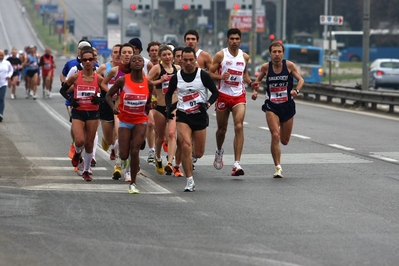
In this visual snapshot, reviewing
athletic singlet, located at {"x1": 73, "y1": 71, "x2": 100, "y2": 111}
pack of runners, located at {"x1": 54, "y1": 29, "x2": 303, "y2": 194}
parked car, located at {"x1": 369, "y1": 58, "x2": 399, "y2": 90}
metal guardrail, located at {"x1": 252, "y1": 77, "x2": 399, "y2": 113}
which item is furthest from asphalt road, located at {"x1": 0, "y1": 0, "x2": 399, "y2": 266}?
parked car, located at {"x1": 369, "y1": 58, "x2": 399, "y2": 90}

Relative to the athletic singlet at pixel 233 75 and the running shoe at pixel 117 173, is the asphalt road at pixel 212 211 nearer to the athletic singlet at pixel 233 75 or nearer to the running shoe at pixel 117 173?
the running shoe at pixel 117 173

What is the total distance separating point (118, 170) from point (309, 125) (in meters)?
11.6

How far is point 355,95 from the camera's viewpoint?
32.1 meters

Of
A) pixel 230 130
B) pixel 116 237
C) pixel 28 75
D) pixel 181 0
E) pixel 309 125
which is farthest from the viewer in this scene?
pixel 181 0

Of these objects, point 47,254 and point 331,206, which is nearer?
point 47,254

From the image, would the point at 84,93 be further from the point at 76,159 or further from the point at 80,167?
the point at 80,167

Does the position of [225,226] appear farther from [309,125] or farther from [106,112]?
[309,125]

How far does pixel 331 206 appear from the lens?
11625 mm

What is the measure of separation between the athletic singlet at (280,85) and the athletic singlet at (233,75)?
374mm

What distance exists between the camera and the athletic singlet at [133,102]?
13.3 meters

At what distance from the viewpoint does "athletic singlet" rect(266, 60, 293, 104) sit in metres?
15.0

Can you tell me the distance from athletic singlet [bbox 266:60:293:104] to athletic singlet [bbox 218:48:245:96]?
0.37 m

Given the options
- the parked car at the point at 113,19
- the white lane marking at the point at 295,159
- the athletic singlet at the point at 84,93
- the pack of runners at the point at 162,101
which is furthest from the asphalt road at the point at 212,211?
the parked car at the point at 113,19

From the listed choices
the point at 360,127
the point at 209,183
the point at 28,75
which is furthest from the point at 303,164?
the point at 28,75
